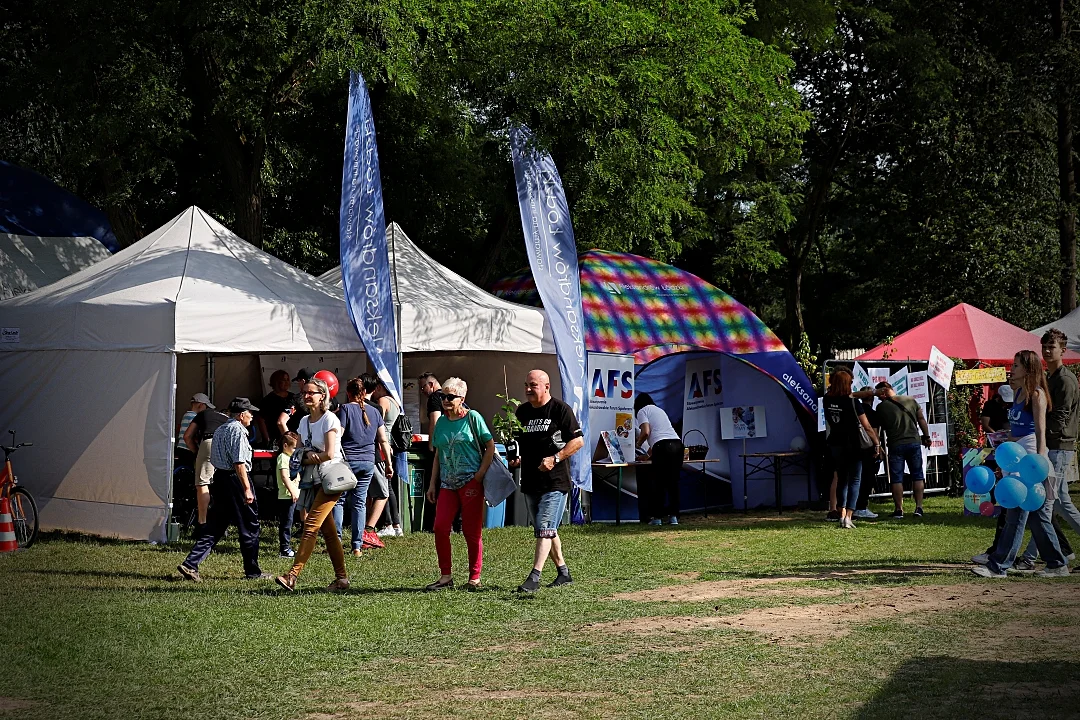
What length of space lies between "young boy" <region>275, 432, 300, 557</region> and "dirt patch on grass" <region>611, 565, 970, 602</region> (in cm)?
351

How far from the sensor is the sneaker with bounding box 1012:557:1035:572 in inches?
376

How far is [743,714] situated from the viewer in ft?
18.1

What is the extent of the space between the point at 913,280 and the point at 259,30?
17552mm

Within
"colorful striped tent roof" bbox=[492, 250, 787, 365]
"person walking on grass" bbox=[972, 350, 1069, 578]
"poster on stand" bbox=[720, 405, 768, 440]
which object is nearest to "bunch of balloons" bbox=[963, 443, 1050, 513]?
"person walking on grass" bbox=[972, 350, 1069, 578]

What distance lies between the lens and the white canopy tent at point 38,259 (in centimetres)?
1886

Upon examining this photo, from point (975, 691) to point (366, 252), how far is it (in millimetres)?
9044

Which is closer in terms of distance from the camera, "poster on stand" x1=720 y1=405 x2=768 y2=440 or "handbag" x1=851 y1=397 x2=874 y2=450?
"handbag" x1=851 y1=397 x2=874 y2=450

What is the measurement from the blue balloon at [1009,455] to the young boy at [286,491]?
19.2 ft

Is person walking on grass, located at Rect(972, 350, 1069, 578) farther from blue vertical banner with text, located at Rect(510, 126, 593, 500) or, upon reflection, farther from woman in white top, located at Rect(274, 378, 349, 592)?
blue vertical banner with text, located at Rect(510, 126, 593, 500)

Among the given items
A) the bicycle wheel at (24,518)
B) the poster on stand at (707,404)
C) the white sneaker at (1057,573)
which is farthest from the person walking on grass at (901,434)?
the bicycle wheel at (24,518)

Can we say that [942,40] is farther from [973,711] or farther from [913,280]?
[973,711]

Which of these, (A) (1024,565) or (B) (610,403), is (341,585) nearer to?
(A) (1024,565)

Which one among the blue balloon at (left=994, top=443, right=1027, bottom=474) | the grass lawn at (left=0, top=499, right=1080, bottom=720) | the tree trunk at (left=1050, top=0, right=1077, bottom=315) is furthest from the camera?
the tree trunk at (left=1050, top=0, right=1077, bottom=315)

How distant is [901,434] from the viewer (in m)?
15.3
